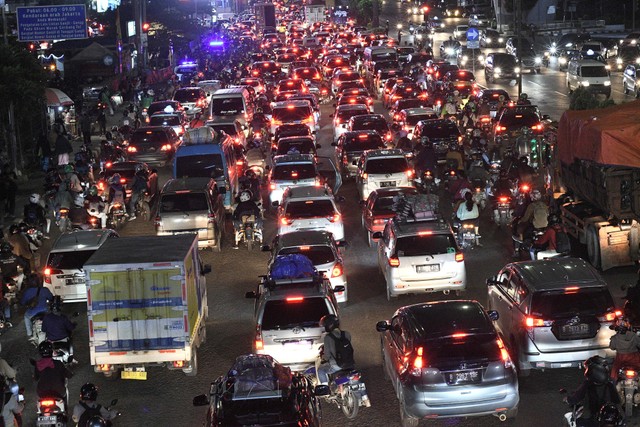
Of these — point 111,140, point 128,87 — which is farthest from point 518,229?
point 128,87

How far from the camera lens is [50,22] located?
4297 cm

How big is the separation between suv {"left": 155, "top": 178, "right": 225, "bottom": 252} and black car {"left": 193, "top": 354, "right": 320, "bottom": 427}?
12.1 meters

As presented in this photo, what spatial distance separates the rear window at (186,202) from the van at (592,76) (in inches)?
1147

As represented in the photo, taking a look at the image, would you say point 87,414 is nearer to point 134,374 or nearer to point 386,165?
point 134,374

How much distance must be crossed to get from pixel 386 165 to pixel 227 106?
14688 millimetres

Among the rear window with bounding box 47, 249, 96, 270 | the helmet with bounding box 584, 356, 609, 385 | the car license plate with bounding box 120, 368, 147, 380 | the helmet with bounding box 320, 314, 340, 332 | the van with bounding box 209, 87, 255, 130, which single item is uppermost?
the van with bounding box 209, 87, 255, 130

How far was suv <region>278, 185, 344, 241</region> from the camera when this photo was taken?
23094mm

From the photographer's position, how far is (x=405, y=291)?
19500 millimetres

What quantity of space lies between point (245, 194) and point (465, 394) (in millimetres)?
13271

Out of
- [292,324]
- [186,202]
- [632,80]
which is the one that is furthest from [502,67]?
[292,324]

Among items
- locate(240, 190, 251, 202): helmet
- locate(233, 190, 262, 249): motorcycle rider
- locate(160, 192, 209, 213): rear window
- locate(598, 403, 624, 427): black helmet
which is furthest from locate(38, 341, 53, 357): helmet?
locate(240, 190, 251, 202): helmet

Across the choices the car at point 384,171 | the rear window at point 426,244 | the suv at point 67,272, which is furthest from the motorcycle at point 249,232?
the rear window at point 426,244

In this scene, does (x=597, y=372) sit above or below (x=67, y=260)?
above

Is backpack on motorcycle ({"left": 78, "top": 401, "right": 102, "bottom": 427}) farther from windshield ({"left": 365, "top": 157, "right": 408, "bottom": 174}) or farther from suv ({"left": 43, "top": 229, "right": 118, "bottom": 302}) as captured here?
windshield ({"left": 365, "top": 157, "right": 408, "bottom": 174})
